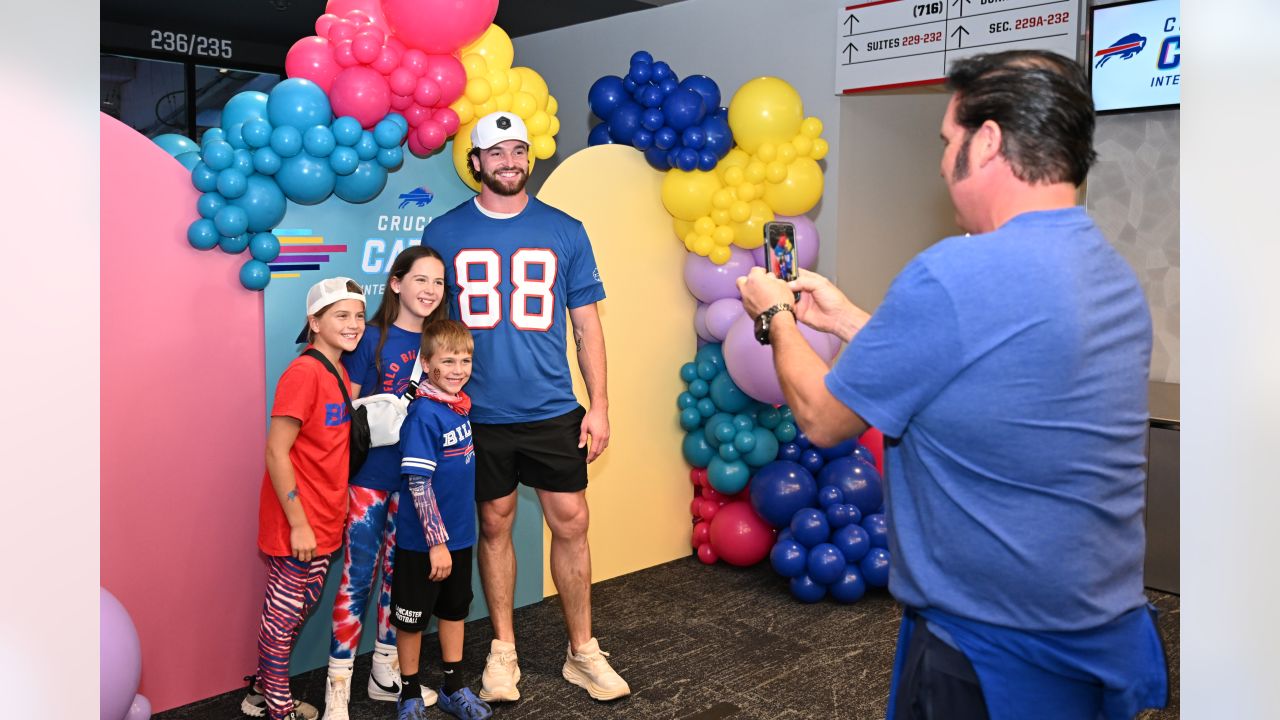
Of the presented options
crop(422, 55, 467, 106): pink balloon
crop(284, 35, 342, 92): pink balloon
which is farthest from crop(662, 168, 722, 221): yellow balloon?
crop(284, 35, 342, 92): pink balloon

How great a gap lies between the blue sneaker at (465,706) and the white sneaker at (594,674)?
1.04 feet

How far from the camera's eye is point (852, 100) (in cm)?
488

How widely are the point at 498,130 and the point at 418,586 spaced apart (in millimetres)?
1362

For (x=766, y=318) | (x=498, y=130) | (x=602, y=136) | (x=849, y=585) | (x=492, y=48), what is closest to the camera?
(x=766, y=318)

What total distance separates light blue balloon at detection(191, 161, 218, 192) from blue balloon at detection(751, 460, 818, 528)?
2322mm

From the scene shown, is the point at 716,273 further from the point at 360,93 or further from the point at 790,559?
the point at 360,93

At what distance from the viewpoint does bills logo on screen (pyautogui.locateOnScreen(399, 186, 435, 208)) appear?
372 cm

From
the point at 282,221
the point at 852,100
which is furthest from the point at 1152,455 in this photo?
the point at 282,221

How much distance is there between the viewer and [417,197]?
375 centimetres

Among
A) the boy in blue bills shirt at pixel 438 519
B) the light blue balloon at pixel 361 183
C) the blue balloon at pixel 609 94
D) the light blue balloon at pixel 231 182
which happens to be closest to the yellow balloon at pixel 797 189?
the blue balloon at pixel 609 94

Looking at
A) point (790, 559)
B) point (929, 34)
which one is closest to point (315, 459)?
point (790, 559)

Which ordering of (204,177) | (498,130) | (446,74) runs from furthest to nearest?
(446,74), (498,130), (204,177)

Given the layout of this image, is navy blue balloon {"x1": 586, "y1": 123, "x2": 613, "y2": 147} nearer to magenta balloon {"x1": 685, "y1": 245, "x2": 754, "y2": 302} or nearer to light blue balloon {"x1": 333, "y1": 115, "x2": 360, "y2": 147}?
magenta balloon {"x1": 685, "y1": 245, "x2": 754, "y2": 302}

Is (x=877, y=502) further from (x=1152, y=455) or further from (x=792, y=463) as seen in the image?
(x=1152, y=455)
